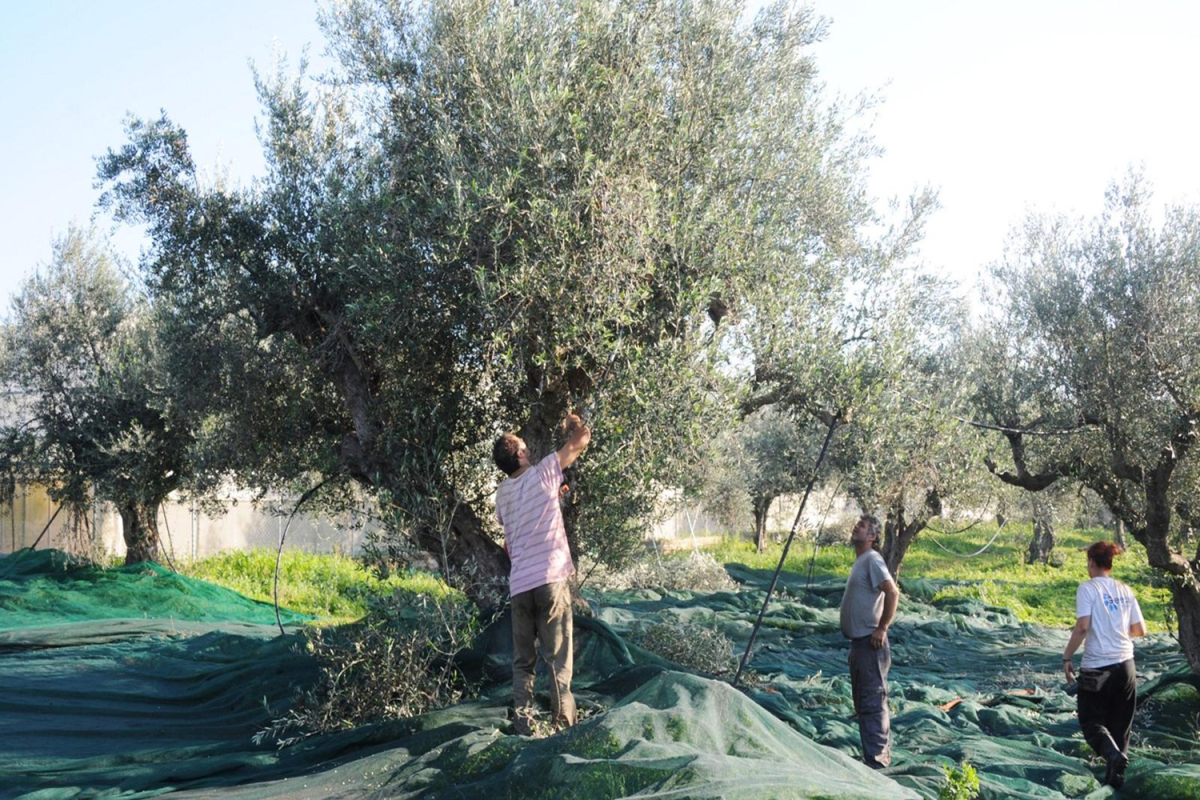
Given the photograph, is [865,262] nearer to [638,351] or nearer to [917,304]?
[917,304]

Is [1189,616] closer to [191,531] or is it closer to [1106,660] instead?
[1106,660]

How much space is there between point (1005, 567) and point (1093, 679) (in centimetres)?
2436

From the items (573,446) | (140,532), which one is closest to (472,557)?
(573,446)

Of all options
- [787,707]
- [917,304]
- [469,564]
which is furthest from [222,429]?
[917,304]

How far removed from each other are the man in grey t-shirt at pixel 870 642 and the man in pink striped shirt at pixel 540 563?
2.26 m

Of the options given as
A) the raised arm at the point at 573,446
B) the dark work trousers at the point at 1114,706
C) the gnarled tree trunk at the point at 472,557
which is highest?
the raised arm at the point at 573,446

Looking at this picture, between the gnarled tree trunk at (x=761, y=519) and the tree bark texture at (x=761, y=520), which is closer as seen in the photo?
the gnarled tree trunk at (x=761, y=519)

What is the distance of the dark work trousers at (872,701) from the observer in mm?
7926

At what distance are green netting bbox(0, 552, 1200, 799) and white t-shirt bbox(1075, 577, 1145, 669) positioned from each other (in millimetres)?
860

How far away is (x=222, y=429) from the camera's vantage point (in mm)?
11469

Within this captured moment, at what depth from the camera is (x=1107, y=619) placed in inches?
328

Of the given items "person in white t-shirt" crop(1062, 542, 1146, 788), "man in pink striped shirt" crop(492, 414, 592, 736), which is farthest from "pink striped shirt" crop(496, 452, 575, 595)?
"person in white t-shirt" crop(1062, 542, 1146, 788)

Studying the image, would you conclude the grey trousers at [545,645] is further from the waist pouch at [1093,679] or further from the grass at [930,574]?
the waist pouch at [1093,679]

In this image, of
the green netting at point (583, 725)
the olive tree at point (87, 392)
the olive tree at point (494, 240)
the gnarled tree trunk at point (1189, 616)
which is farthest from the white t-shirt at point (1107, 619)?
the olive tree at point (87, 392)
